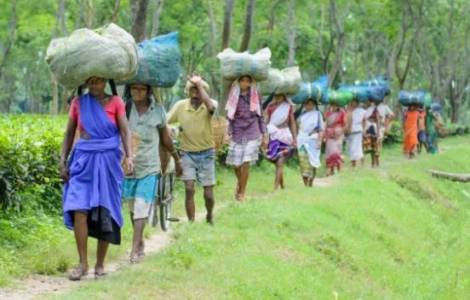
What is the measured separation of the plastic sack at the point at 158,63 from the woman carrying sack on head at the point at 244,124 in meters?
3.63

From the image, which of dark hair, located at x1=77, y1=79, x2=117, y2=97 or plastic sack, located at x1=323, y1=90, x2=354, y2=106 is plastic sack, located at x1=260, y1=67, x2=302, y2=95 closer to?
plastic sack, located at x1=323, y1=90, x2=354, y2=106

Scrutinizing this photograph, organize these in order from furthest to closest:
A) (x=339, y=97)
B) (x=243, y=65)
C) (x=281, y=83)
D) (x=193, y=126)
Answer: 1. (x=339, y=97)
2. (x=281, y=83)
3. (x=243, y=65)
4. (x=193, y=126)

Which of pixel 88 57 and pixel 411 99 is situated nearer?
pixel 88 57

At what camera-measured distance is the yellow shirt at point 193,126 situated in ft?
34.9

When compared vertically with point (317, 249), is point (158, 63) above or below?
above

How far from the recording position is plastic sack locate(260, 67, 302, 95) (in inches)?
585

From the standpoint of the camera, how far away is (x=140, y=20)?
1305 centimetres

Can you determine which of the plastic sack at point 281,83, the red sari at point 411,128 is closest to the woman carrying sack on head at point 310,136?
the plastic sack at point 281,83

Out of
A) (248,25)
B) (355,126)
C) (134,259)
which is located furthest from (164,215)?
(355,126)

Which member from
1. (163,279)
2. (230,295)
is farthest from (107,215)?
(230,295)

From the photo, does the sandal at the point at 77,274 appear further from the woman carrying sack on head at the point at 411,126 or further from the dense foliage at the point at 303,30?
the woman carrying sack on head at the point at 411,126

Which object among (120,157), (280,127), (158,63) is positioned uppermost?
(158,63)

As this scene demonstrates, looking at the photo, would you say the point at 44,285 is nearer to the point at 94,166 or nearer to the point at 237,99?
the point at 94,166

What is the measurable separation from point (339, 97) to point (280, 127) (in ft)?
14.4
